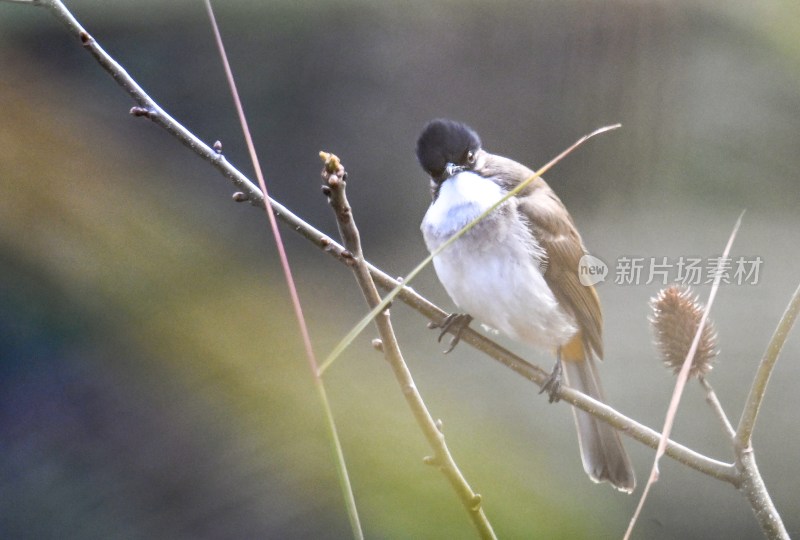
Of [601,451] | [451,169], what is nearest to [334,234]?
[451,169]

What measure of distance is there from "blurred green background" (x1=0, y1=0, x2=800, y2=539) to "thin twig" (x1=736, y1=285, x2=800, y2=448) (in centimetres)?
32

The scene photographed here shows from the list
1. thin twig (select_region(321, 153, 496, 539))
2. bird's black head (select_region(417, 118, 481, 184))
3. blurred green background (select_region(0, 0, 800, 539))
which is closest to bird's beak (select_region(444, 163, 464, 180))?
bird's black head (select_region(417, 118, 481, 184))

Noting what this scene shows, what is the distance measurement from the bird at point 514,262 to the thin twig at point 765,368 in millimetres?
282

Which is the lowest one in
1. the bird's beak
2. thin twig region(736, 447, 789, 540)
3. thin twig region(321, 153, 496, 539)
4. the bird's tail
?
thin twig region(321, 153, 496, 539)

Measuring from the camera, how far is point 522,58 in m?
1.11

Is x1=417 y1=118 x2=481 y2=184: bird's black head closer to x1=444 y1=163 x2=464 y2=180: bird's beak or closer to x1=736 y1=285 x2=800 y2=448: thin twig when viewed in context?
x1=444 y1=163 x2=464 y2=180: bird's beak

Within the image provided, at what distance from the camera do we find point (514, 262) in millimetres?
1047

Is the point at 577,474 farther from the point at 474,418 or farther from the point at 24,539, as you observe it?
the point at 24,539

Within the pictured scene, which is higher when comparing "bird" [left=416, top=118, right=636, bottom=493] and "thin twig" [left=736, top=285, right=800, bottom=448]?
"bird" [left=416, top=118, right=636, bottom=493]

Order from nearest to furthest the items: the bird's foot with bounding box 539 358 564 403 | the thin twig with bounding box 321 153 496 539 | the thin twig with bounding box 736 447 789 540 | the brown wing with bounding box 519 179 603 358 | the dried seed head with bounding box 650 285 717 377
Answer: the thin twig with bounding box 321 153 496 539 → the thin twig with bounding box 736 447 789 540 → the dried seed head with bounding box 650 285 717 377 → the bird's foot with bounding box 539 358 564 403 → the brown wing with bounding box 519 179 603 358

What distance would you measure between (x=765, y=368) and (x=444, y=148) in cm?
47

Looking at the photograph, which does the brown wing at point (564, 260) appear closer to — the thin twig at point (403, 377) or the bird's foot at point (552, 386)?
the bird's foot at point (552, 386)

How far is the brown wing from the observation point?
1.08 metres


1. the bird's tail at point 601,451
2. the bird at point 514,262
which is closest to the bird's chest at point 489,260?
the bird at point 514,262
